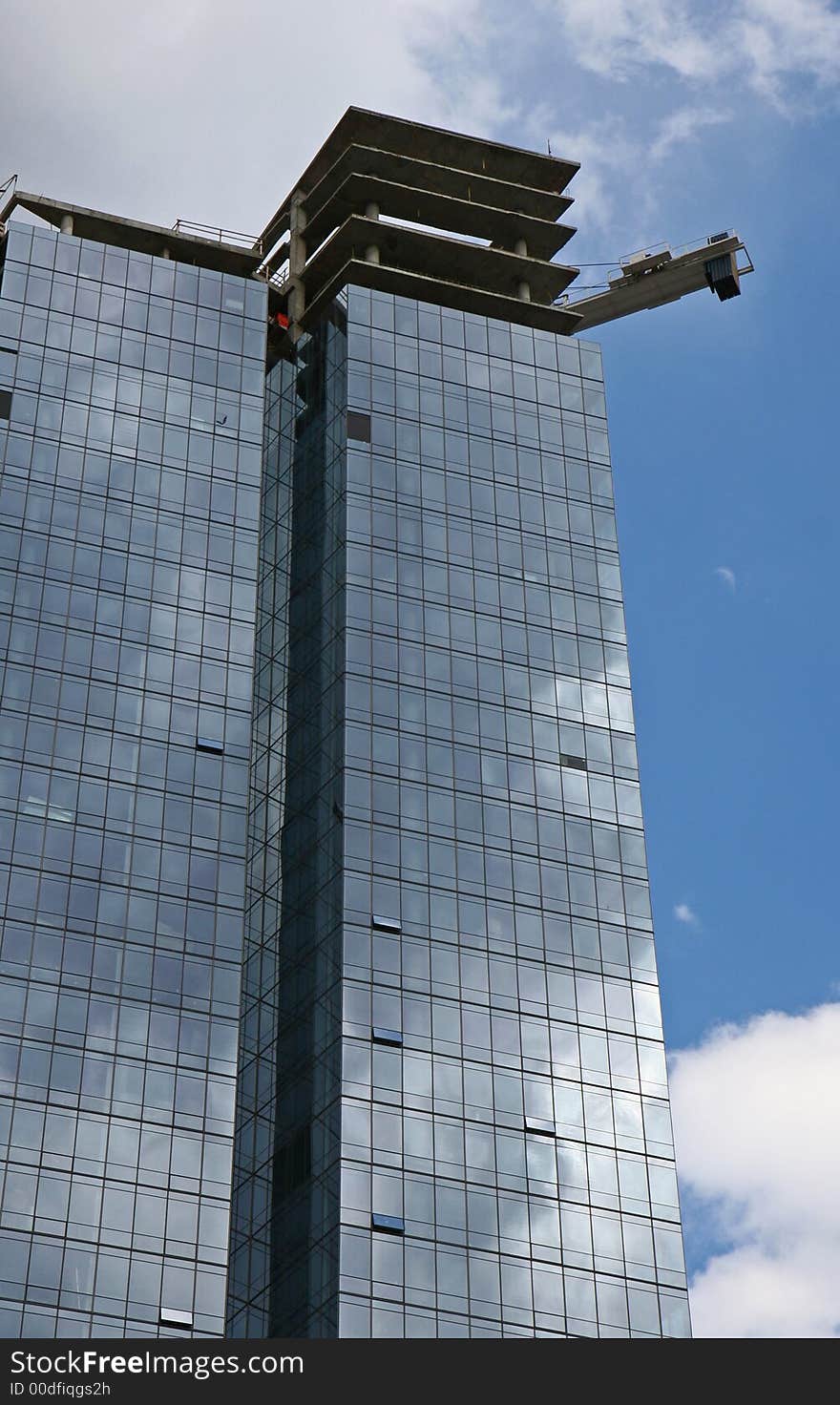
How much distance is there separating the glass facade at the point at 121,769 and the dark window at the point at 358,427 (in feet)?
21.1

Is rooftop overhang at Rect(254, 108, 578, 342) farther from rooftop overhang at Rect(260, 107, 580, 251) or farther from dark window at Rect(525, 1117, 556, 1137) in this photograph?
dark window at Rect(525, 1117, 556, 1137)

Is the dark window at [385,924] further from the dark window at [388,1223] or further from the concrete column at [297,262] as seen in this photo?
the concrete column at [297,262]

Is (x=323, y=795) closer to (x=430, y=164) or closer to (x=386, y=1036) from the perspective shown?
(x=386, y=1036)

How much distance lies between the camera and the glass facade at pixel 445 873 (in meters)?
120

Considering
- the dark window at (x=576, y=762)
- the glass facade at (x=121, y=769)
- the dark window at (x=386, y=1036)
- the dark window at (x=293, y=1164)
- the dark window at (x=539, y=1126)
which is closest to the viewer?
the glass facade at (x=121, y=769)

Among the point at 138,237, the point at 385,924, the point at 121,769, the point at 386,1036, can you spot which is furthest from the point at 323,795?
the point at 138,237

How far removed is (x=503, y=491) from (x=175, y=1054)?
49870 millimetres

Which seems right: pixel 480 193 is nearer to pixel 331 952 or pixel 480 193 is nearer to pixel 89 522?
pixel 89 522

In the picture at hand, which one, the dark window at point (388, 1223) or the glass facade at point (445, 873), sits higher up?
the glass facade at point (445, 873)

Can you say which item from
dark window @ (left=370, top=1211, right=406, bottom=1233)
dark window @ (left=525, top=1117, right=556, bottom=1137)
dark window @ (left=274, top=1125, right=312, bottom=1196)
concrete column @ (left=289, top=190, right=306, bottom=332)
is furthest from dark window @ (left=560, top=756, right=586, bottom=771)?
concrete column @ (left=289, top=190, right=306, bottom=332)

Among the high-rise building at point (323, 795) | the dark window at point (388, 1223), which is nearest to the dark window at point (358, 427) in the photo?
the high-rise building at point (323, 795)

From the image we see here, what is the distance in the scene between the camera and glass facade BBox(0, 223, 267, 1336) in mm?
114250

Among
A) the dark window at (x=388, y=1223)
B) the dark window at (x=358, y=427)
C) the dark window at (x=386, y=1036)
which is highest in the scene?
the dark window at (x=358, y=427)

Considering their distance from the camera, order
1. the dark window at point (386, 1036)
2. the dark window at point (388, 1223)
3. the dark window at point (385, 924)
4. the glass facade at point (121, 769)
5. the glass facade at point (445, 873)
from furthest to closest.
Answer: the dark window at point (385, 924), the dark window at point (386, 1036), the glass facade at point (445, 873), the dark window at point (388, 1223), the glass facade at point (121, 769)
